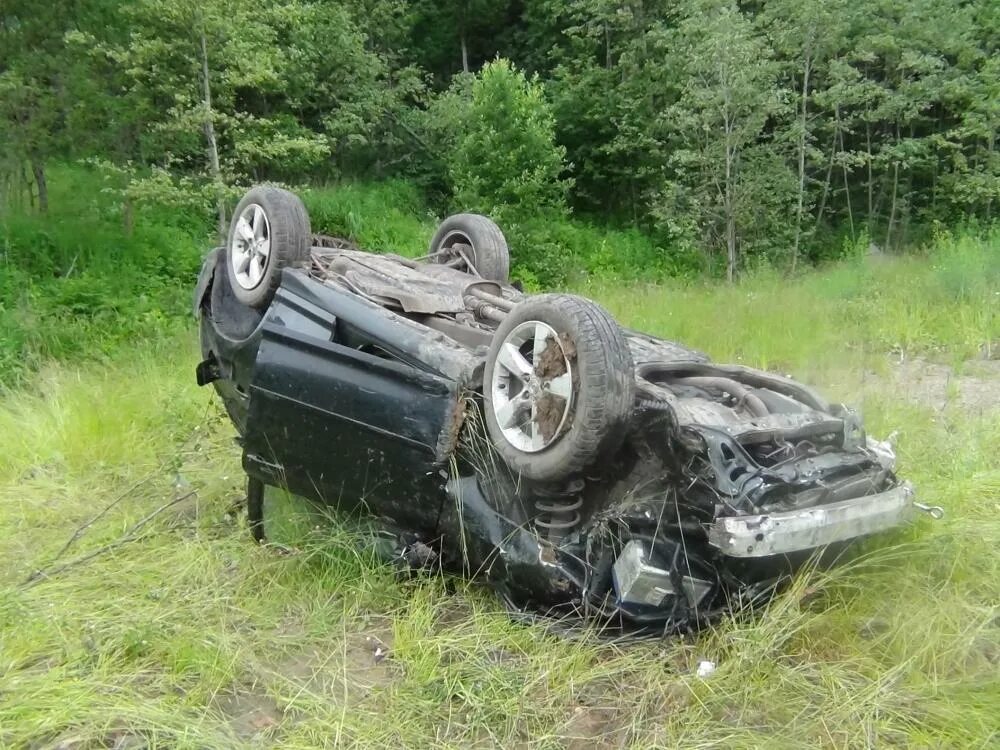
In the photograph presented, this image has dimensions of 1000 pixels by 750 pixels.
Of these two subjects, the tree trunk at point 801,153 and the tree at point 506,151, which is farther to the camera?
the tree trunk at point 801,153

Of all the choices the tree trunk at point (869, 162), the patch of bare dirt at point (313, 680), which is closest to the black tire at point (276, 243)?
the patch of bare dirt at point (313, 680)

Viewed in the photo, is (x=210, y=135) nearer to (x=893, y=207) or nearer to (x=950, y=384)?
(x=950, y=384)

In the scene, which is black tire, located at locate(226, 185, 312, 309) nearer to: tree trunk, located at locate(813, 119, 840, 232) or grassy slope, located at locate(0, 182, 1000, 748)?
grassy slope, located at locate(0, 182, 1000, 748)

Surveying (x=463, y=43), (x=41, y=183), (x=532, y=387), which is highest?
(x=463, y=43)

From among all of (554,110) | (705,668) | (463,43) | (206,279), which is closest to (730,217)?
(554,110)

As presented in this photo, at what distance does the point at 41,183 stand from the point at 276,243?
7.92m

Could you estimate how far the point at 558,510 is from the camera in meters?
2.74

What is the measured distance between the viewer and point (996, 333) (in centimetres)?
659

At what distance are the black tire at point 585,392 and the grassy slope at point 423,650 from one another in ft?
1.94

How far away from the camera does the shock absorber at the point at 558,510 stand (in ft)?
8.96

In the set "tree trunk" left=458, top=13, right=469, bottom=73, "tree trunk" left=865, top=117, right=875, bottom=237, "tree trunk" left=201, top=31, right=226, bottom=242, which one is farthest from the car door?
"tree trunk" left=458, top=13, right=469, bottom=73

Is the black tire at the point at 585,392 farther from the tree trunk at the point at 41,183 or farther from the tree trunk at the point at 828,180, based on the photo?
the tree trunk at the point at 828,180

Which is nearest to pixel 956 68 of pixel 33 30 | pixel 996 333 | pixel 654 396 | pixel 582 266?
pixel 582 266

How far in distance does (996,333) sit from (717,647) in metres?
5.25
